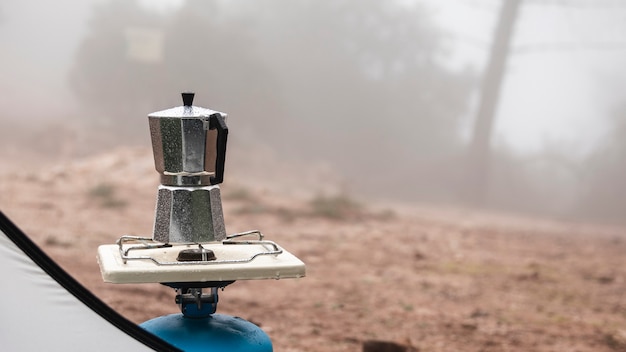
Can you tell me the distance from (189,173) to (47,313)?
52 centimetres

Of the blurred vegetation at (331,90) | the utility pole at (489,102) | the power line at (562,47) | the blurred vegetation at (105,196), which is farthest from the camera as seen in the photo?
the blurred vegetation at (331,90)

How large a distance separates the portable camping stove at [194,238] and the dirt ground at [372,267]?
1.48 metres

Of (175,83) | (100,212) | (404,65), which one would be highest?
(404,65)

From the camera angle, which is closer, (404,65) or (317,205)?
(317,205)

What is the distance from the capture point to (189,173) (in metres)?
2.19

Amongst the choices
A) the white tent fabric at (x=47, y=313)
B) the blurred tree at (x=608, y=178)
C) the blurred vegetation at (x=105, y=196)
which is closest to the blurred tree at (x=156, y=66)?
the blurred vegetation at (x=105, y=196)

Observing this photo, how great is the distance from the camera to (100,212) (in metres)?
8.64

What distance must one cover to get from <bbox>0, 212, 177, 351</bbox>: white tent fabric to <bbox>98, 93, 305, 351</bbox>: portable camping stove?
0.13 metres

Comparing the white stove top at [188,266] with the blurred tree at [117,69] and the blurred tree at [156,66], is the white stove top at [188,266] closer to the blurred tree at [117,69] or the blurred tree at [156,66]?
the blurred tree at [156,66]

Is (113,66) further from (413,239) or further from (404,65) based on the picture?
(413,239)

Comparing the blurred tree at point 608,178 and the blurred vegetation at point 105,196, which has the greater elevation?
the blurred tree at point 608,178

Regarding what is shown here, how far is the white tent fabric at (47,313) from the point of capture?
6.07 feet

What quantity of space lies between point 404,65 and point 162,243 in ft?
47.4

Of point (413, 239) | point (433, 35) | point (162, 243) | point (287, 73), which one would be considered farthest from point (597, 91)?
point (162, 243)
